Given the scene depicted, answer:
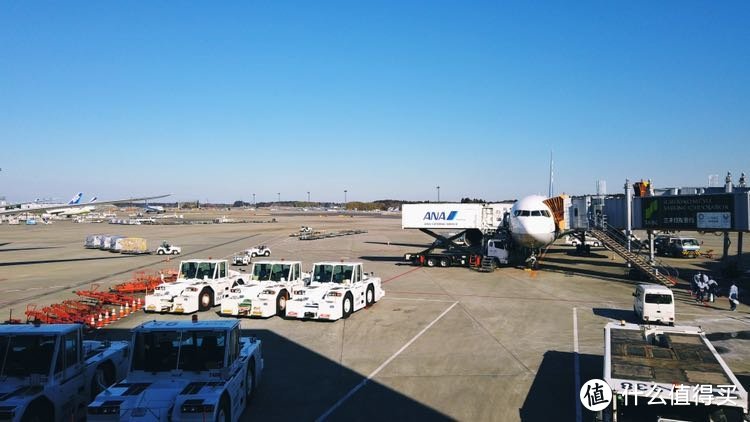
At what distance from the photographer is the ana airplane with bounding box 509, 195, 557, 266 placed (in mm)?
36469

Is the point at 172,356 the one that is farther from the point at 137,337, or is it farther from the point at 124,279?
the point at 124,279

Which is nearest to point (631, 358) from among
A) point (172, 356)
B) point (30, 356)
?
point (172, 356)

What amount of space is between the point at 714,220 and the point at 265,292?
28.3m

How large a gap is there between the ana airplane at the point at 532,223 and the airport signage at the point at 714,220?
946cm

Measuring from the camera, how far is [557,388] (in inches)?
548

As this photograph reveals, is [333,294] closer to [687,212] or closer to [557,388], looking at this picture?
[557,388]

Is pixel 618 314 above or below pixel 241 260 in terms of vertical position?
below

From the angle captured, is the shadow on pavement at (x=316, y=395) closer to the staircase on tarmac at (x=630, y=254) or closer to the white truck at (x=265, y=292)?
the white truck at (x=265, y=292)

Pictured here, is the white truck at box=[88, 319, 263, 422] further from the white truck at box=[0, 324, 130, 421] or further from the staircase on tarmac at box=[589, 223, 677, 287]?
the staircase on tarmac at box=[589, 223, 677, 287]

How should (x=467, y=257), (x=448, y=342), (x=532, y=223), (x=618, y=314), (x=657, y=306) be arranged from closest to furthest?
(x=448, y=342) → (x=657, y=306) → (x=618, y=314) → (x=532, y=223) → (x=467, y=257)

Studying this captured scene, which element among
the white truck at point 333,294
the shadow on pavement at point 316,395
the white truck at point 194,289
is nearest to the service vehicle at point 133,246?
the white truck at point 194,289

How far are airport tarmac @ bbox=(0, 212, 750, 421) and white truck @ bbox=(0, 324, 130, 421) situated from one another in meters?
4.00

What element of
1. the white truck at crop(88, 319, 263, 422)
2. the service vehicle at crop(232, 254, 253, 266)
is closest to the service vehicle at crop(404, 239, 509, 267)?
the service vehicle at crop(232, 254, 253, 266)

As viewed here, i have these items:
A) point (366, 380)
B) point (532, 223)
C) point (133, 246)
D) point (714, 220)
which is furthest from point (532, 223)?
point (133, 246)
